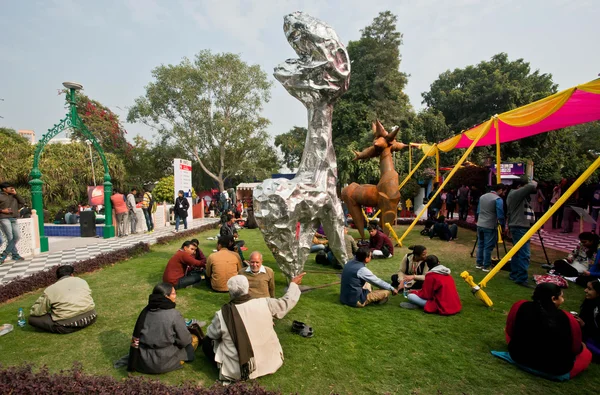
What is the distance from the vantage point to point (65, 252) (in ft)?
33.3

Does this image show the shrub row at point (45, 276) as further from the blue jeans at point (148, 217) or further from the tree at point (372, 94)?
the tree at point (372, 94)

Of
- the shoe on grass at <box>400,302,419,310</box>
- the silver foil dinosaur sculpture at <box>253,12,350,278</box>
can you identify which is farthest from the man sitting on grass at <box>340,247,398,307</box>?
the silver foil dinosaur sculpture at <box>253,12,350,278</box>

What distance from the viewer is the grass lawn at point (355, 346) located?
3285mm

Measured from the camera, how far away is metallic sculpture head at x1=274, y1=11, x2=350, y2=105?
5914 millimetres

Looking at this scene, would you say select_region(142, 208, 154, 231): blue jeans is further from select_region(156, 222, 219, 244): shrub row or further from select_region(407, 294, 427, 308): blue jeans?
select_region(407, 294, 427, 308): blue jeans

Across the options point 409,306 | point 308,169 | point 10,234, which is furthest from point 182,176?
point 409,306

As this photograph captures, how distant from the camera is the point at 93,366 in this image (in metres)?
3.68

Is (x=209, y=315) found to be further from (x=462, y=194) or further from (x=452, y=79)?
→ (x=452, y=79)

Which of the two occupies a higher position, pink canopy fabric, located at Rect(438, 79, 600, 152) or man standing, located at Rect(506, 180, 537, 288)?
pink canopy fabric, located at Rect(438, 79, 600, 152)

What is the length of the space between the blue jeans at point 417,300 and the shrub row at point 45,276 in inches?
271

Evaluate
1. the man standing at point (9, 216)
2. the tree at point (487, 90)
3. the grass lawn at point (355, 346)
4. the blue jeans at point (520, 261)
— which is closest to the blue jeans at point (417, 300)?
the grass lawn at point (355, 346)

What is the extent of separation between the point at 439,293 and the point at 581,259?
371 cm

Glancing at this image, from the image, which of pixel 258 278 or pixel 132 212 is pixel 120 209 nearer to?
pixel 132 212

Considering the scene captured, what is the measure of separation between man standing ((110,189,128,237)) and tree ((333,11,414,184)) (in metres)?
13.3
